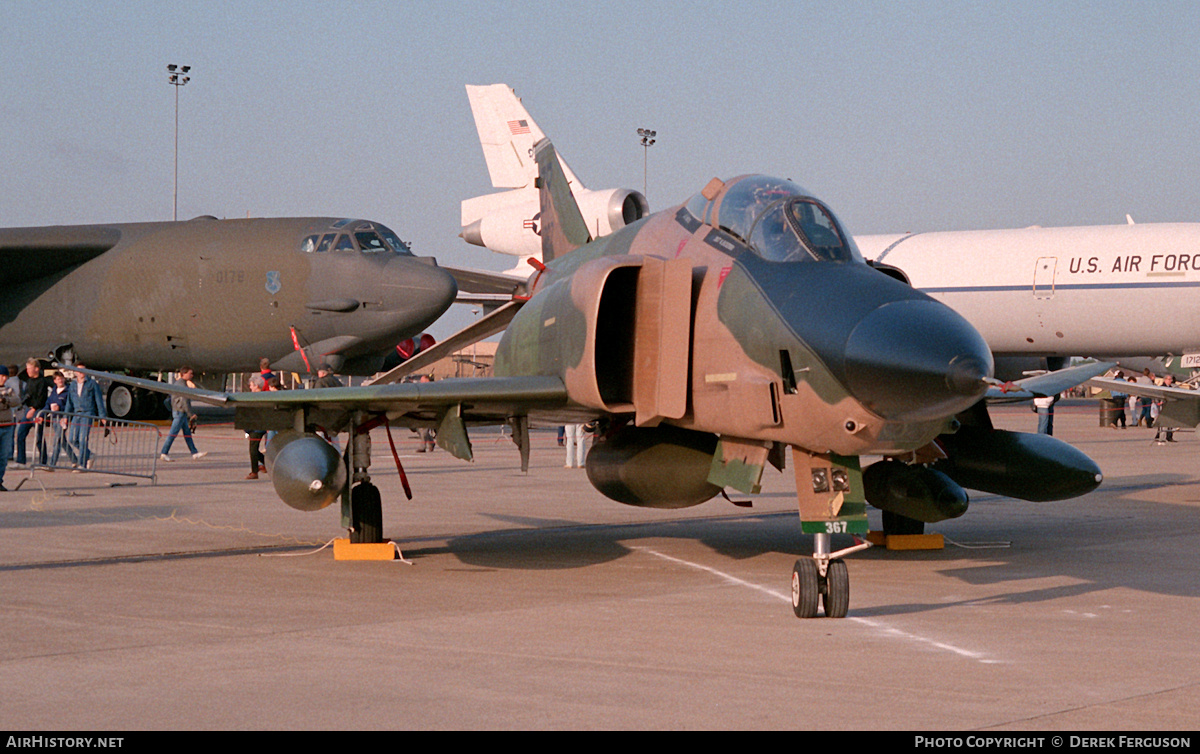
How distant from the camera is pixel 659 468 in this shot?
1008 cm

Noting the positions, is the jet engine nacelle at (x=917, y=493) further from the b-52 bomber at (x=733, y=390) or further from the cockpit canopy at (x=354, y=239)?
the cockpit canopy at (x=354, y=239)

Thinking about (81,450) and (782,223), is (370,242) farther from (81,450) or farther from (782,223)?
(782,223)

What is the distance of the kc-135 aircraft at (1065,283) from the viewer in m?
25.9

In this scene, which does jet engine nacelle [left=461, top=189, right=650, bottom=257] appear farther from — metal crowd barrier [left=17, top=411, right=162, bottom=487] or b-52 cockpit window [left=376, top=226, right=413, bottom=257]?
metal crowd barrier [left=17, top=411, right=162, bottom=487]

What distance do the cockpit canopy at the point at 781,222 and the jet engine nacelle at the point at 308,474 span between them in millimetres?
3453

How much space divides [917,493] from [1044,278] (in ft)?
57.9

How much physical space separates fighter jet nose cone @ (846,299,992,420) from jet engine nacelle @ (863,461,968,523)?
3492 millimetres

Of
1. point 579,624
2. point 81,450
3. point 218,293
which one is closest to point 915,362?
point 579,624

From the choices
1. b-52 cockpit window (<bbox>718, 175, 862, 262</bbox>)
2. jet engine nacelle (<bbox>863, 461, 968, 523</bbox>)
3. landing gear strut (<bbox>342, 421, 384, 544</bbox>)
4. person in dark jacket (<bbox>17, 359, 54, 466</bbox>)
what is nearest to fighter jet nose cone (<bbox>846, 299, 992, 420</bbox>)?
b-52 cockpit window (<bbox>718, 175, 862, 262</bbox>)

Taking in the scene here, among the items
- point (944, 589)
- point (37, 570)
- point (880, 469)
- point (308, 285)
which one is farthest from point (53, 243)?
point (944, 589)

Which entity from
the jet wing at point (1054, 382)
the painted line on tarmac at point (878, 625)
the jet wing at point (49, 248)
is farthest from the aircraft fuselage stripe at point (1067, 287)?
the jet wing at point (49, 248)

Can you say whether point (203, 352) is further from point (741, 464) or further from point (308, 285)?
point (741, 464)

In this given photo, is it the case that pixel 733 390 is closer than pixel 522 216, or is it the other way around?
pixel 733 390

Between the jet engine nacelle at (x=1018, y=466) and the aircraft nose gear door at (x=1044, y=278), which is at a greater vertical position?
the aircraft nose gear door at (x=1044, y=278)
